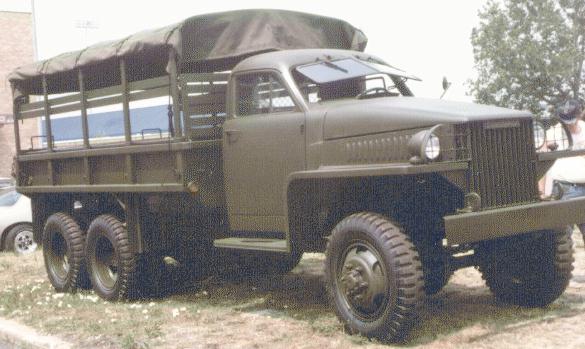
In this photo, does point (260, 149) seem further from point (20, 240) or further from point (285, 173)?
point (20, 240)

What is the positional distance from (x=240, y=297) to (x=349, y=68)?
8.71ft

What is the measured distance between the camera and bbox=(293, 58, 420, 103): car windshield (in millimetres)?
7340

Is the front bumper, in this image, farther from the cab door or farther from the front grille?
the cab door

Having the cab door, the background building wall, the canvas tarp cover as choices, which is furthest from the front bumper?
the background building wall

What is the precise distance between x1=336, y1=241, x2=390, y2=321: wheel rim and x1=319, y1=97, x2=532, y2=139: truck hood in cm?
87

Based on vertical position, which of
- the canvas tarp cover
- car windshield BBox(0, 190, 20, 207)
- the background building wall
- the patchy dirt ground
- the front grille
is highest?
the background building wall

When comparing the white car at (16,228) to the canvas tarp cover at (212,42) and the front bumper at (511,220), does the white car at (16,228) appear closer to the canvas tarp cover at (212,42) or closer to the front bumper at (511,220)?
the canvas tarp cover at (212,42)

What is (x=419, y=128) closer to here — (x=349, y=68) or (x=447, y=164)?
(x=447, y=164)

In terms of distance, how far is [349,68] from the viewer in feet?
24.8

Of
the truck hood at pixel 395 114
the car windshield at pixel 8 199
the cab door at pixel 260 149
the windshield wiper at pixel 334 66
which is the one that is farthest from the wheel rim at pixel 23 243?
the truck hood at pixel 395 114

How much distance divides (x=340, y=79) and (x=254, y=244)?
61.4 inches

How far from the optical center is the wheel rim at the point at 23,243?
15469 mm

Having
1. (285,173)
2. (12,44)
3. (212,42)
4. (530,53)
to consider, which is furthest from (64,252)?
(530,53)

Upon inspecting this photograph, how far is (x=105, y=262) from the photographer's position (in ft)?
30.9
